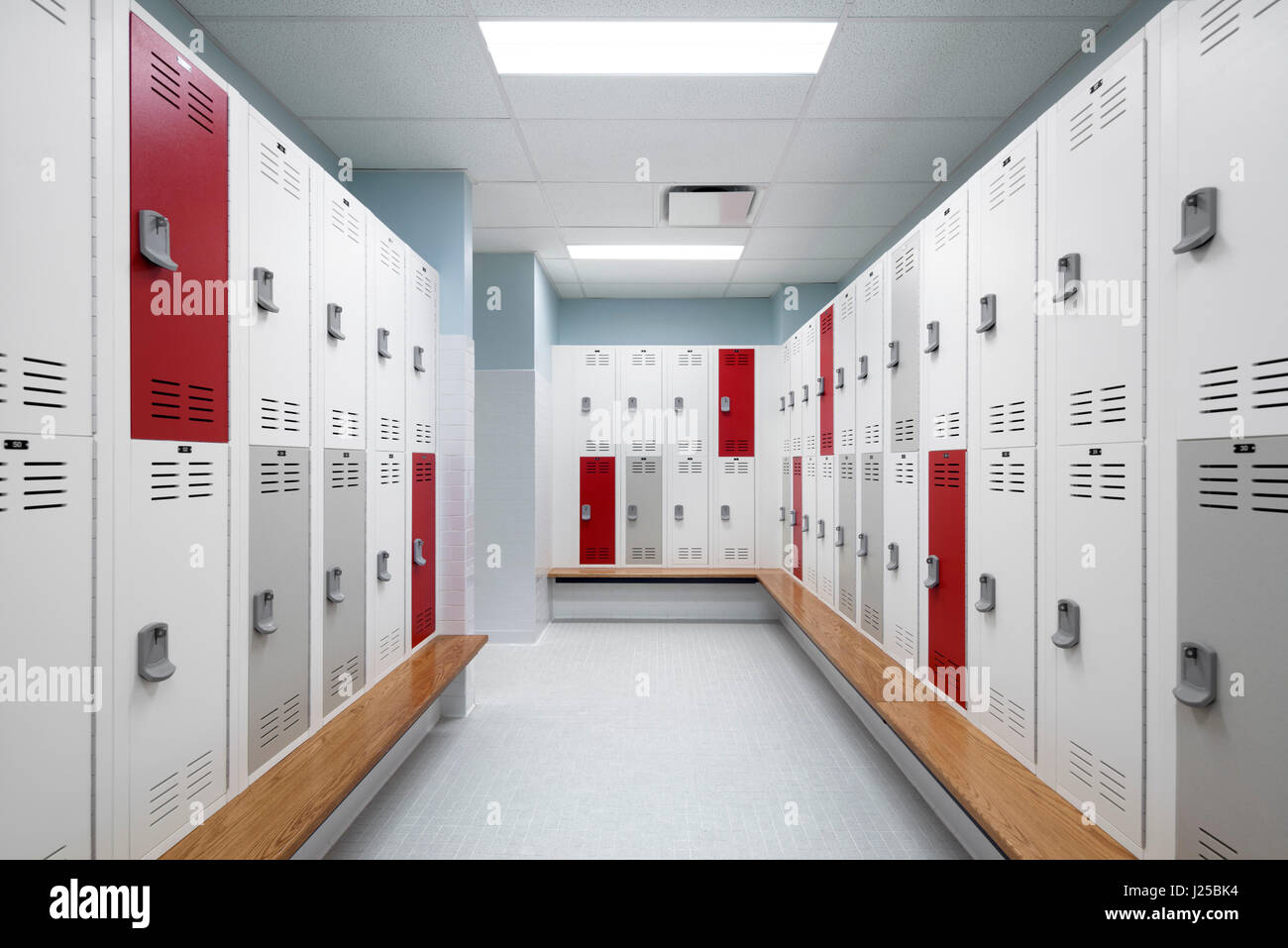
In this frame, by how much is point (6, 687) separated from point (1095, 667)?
243 cm

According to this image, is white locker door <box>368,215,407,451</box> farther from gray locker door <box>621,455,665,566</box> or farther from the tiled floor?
gray locker door <box>621,455,665,566</box>

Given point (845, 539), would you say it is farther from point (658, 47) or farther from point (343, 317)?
point (343, 317)

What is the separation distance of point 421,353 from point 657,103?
1.75 m

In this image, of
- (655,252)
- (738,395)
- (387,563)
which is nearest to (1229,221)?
(387,563)

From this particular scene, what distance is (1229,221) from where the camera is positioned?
1307 mm

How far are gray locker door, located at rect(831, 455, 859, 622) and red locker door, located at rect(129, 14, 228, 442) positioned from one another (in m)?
3.22

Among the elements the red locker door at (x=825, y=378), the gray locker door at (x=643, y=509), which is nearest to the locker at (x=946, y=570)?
the red locker door at (x=825, y=378)

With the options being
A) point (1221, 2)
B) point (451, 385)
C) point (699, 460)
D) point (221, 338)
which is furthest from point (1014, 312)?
point (699, 460)

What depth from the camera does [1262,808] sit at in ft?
4.05

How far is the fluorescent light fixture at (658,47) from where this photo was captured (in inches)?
105

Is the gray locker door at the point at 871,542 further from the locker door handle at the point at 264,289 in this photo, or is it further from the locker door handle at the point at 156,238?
the locker door handle at the point at 156,238

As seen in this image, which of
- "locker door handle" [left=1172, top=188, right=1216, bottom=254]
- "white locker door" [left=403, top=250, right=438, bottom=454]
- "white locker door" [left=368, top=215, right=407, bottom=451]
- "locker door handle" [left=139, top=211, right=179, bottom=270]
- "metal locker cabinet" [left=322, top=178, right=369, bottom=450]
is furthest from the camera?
"white locker door" [left=403, top=250, right=438, bottom=454]

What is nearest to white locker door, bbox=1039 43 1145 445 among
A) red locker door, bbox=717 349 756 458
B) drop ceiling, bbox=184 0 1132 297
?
drop ceiling, bbox=184 0 1132 297

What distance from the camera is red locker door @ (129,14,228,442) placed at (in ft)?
4.91
